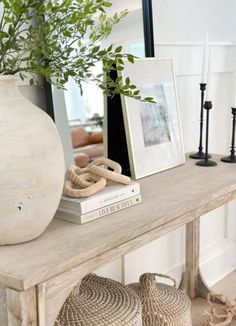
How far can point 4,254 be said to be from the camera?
972mm

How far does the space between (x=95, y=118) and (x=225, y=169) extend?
1.73ft

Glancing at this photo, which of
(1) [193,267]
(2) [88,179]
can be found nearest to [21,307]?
(2) [88,179]

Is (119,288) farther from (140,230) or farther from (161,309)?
(140,230)

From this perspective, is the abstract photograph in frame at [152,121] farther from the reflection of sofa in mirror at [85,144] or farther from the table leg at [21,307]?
the table leg at [21,307]

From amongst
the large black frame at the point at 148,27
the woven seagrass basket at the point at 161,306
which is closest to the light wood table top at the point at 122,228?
the woven seagrass basket at the point at 161,306

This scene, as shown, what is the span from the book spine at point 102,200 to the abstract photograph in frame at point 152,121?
264 millimetres

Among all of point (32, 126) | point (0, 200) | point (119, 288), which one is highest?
point (32, 126)

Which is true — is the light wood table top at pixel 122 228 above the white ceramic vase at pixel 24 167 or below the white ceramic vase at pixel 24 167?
below

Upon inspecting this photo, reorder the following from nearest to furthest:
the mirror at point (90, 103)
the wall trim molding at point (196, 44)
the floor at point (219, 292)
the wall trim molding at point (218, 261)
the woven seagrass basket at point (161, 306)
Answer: the mirror at point (90, 103)
the woven seagrass basket at point (161, 306)
the wall trim molding at point (196, 44)
the floor at point (219, 292)
the wall trim molding at point (218, 261)

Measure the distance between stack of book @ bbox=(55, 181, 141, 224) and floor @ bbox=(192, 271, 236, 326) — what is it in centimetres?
106

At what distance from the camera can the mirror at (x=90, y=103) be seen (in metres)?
1.44

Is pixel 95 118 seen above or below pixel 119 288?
above

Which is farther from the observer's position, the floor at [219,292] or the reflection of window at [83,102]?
the floor at [219,292]

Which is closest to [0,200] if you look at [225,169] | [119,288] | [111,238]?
[111,238]
